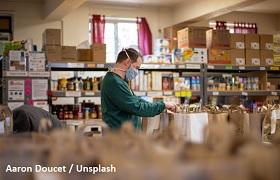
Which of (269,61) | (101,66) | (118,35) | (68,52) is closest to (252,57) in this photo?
(269,61)

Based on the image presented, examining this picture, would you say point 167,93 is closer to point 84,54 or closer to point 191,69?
point 191,69

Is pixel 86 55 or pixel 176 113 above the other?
pixel 86 55

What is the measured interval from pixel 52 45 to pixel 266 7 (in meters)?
5.43

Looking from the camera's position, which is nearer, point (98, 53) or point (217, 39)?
point (98, 53)

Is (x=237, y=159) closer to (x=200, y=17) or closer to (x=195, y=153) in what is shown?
(x=195, y=153)

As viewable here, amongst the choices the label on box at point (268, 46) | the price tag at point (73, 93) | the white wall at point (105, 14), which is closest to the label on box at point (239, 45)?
the label on box at point (268, 46)

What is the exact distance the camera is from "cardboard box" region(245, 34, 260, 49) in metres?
6.58

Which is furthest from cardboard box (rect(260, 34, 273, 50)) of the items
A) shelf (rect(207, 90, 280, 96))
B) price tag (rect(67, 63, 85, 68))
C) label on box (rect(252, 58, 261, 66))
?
price tag (rect(67, 63, 85, 68))

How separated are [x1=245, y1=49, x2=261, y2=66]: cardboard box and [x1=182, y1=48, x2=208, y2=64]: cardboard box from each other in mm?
754

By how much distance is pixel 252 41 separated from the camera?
21.7ft

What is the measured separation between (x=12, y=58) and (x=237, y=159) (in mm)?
4751

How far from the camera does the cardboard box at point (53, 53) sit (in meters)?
5.42

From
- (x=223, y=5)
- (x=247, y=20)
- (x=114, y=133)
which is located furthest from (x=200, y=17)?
(x=114, y=133)

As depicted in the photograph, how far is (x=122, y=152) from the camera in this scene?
80 cm
